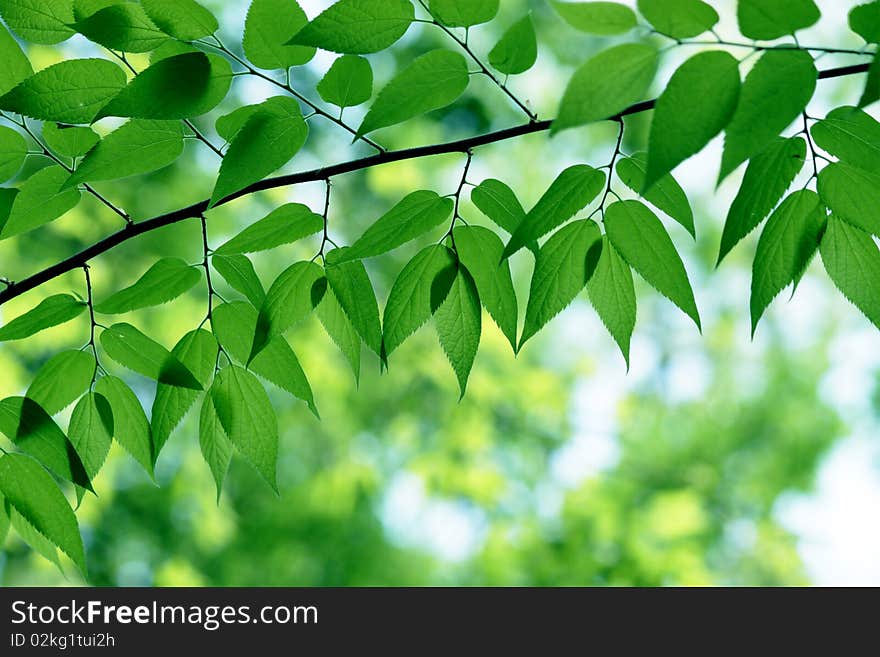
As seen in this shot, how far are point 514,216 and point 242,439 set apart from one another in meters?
0.26

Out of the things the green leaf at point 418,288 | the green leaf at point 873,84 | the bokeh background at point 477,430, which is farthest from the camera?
the bokeh background at point 477,430

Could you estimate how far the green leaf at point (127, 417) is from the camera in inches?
24.5

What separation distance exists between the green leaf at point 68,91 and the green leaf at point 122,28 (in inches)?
0.6

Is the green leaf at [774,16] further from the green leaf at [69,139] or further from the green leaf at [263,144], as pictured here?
the green leaf at [69,139]

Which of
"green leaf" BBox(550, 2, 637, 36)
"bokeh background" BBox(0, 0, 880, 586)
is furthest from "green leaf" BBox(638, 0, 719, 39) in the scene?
"bokeh background" BBox(0, 0, 880, 586)

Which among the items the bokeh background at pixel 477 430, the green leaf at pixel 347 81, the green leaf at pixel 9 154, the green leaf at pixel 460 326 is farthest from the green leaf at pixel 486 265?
the bokeh background at pixel 477 430

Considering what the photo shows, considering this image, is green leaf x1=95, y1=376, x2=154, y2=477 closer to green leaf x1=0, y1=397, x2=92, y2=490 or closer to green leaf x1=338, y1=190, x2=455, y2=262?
green leaf x1=0, y1=397, x2=92, y2=490

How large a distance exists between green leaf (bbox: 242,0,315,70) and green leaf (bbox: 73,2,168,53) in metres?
0.06

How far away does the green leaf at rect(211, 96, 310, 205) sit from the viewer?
1.59ft

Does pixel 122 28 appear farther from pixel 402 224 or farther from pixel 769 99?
pixel 769 99

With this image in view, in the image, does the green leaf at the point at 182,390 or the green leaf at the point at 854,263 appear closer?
the green leaf at the point at 854,263

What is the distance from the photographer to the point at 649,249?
1.69ft

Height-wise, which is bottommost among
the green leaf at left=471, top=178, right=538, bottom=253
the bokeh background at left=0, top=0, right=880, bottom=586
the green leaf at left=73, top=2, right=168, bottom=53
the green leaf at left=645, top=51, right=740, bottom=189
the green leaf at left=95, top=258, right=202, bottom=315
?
the green leaf at left=645, top=51, right=740, bottom=189

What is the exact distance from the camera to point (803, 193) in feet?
1.66
